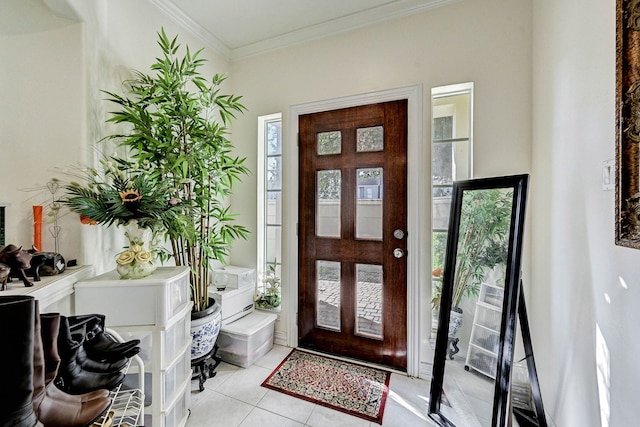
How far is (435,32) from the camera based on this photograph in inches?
76.5

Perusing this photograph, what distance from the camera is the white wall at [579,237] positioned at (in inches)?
34.6

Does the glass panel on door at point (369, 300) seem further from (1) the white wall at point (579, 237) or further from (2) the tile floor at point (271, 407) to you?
(1) the white wall at point (579, 237)

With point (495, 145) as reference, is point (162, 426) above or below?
below

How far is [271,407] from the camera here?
1673mm

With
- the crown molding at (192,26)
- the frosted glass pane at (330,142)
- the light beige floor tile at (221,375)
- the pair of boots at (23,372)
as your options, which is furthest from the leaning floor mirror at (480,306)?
the crown molding at (192,26)

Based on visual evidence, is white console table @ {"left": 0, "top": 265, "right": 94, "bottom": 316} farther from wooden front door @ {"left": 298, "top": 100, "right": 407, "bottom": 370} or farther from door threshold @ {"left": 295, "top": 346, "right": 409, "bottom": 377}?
door threshold @ {"left": 295, "top": 346, "right": 409, "bottom": 377}

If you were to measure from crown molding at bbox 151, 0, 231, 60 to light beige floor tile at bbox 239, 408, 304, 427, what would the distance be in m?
2.89

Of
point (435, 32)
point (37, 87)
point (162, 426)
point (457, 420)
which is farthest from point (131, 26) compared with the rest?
point (457, 420)

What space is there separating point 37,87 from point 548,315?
119 inches

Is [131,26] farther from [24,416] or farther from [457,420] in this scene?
[457,420]

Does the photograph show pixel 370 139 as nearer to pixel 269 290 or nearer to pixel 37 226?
pixel 269 290

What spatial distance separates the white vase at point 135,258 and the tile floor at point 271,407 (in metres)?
0.96

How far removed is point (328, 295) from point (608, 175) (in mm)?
1856

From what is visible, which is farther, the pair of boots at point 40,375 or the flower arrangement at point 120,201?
the flower arrangement at point 120,201
